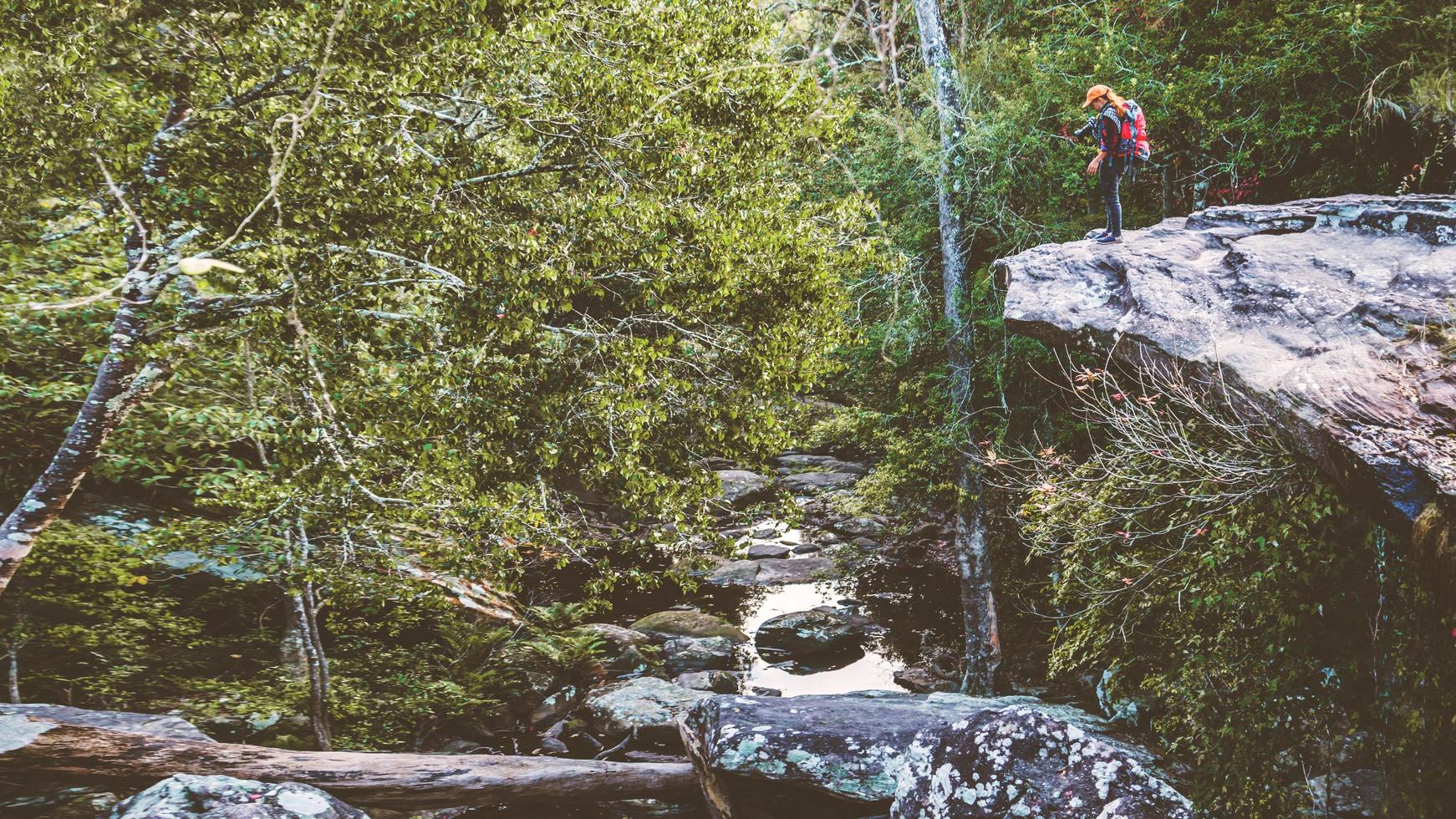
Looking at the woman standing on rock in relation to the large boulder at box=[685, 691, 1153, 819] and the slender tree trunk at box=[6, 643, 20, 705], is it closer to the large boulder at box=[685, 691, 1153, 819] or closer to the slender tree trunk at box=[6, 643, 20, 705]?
the large boulder at box=[685, 691, 1153, 819]

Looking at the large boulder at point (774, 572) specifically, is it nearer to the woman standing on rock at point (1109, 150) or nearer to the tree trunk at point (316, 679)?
the tree trunk at point (316, 679)

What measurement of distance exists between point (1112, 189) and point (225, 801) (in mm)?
11009

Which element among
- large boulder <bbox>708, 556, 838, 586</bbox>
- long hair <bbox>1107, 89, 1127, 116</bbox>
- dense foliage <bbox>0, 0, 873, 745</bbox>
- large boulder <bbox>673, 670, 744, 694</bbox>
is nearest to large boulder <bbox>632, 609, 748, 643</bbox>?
large boulder <bbox>673, 670, 744, 694</bbox>

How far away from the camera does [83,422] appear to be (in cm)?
591

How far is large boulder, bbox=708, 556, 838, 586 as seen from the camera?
17406 millimetres

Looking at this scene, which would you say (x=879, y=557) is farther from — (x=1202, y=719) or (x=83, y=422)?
(x=83, y=422)

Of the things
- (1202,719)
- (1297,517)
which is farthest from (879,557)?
(1297,517)

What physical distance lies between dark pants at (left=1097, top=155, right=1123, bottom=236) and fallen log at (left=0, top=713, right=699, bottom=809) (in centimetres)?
822

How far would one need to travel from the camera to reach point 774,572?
17.7 m

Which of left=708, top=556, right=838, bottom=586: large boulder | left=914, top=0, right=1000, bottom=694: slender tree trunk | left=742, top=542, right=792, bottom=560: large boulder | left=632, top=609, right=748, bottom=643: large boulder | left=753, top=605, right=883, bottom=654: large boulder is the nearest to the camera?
left=914, top=0, right=1000, bottom=694: slender tree trunk

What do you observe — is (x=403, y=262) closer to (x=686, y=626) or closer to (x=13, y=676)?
(x=13, y=676)

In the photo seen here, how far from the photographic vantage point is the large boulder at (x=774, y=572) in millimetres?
17406

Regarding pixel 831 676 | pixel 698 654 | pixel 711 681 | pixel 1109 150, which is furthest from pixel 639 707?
pixel 1109 150

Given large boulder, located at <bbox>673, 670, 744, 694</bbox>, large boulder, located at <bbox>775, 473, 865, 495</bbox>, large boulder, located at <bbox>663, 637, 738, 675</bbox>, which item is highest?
large boulder, located at <bbox>775, 473, 865, 495</bbox>
